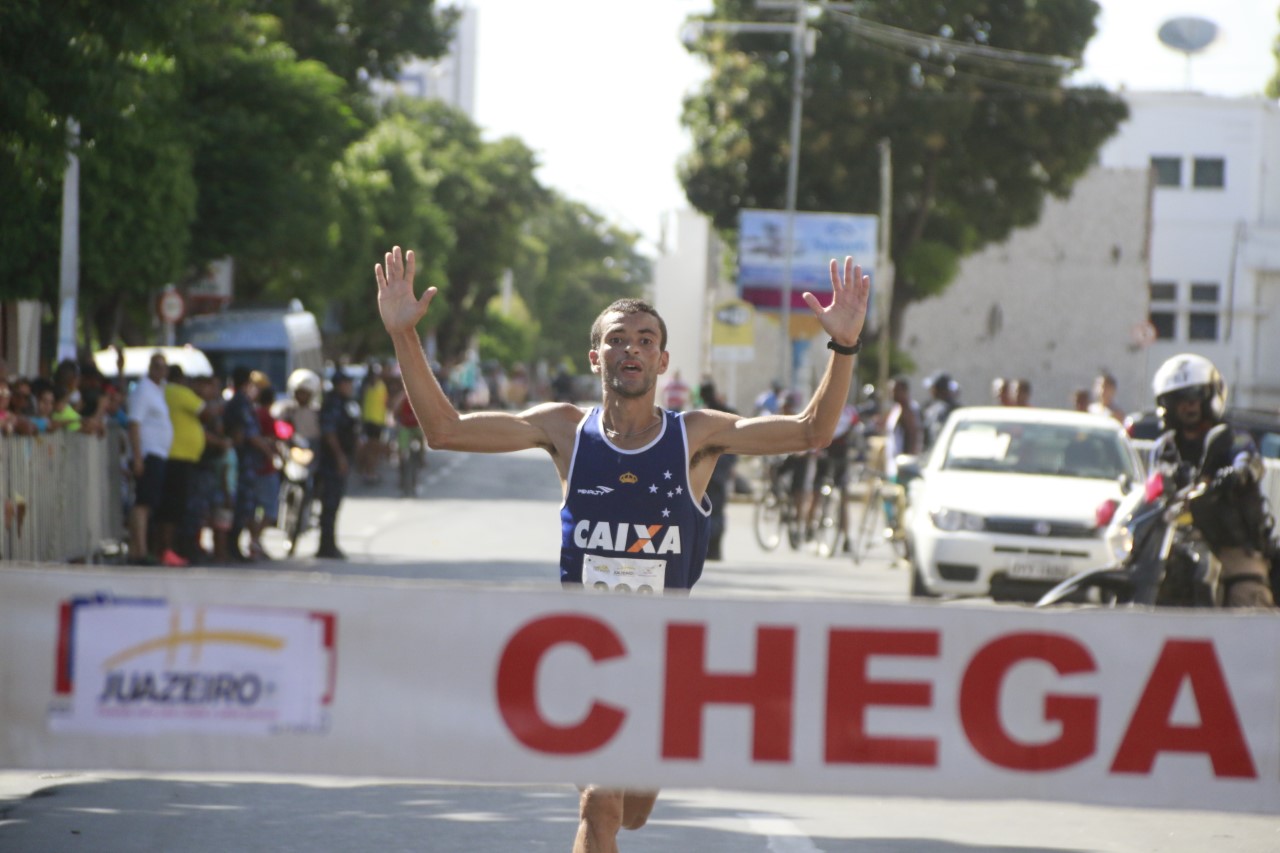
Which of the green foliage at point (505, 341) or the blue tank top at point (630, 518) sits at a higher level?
the green foliage at point (505, 341)

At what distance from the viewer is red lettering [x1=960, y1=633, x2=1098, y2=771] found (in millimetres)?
4766

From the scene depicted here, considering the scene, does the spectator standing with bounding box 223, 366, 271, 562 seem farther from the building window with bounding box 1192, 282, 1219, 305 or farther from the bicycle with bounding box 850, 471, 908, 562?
the building window with bounding box 1192, 282, 1219, 305

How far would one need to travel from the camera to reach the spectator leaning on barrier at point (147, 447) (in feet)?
56.7

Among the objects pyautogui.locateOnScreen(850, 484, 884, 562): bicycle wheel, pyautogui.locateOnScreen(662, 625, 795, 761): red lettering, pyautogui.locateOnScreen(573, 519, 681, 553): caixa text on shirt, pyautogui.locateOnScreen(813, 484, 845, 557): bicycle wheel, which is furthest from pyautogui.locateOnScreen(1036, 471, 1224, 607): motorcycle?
pyautogui.locateOnScreen(813, 484, 845, 557): bicycle wheel

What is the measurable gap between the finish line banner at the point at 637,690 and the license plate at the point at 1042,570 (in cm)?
→ 1149

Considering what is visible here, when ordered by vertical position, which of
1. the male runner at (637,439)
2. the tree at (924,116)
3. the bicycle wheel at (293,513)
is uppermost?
the tree at (924,116)

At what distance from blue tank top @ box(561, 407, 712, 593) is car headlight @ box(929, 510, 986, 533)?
1072 cm

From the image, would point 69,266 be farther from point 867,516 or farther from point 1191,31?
point 1191,31

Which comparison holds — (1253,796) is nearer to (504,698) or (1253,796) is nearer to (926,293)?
(504,698)

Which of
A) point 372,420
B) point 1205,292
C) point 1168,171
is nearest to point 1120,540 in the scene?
point 372,420

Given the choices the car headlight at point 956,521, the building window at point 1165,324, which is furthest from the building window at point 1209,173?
the car headlight at point 956,521

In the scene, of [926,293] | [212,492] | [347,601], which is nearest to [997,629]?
[347,601]

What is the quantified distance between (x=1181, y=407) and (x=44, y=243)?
59.5 feet

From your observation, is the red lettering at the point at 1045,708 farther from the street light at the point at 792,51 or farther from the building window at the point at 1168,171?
the building window at the point at 1168,171
